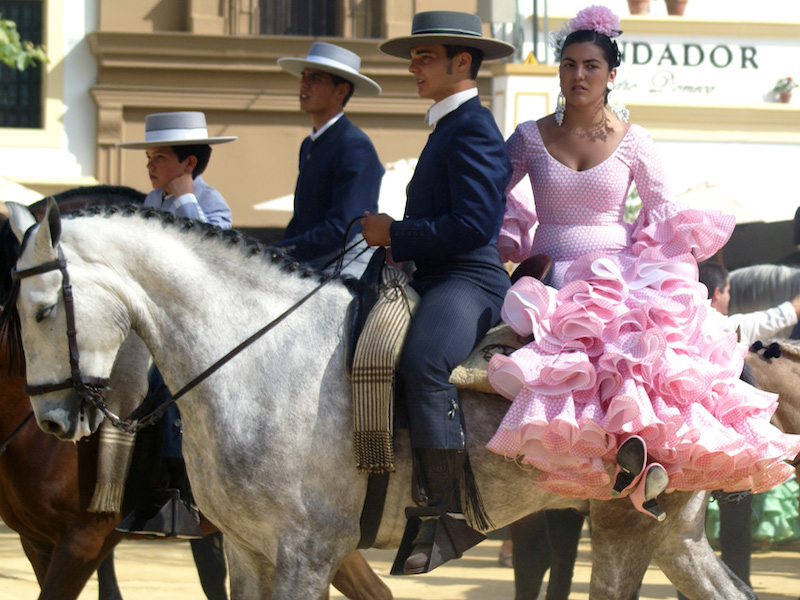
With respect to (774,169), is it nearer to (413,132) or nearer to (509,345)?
(413,132)

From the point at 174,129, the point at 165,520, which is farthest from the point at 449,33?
the point at 165,520

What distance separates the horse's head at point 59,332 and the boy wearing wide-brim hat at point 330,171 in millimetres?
1329

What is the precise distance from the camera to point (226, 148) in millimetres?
13195

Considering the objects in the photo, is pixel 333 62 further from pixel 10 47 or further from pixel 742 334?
pixel 10 47

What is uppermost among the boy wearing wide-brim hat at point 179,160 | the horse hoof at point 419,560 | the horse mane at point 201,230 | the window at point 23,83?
the window at point 23,83

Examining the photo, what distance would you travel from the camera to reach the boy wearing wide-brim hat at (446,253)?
12.4ft

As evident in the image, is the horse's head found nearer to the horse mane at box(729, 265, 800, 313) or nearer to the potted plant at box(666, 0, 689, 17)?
the horse mane at box(729, 265, 800, 313)

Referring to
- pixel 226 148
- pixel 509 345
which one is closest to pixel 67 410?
pixel 509 345

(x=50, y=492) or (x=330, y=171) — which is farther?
(x=330, y=171)

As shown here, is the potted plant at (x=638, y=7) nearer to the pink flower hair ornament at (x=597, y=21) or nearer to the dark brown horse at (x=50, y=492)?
the pink flower hair ornament at (x=597, y=21)

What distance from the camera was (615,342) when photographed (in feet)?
12.4

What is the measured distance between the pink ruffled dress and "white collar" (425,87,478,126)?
21.5 inches

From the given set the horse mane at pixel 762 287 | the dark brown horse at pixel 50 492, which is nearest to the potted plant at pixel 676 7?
the horse mane at pixel 762 287

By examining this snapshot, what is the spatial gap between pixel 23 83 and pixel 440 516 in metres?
11.4
